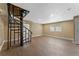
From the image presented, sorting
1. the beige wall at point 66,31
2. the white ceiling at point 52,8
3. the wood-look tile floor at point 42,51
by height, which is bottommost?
the wood-look tile floor at point 42,51

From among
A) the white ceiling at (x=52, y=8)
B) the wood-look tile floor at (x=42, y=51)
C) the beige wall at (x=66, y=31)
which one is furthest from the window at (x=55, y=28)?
the wood-look tile floor at (x=42, y=51)

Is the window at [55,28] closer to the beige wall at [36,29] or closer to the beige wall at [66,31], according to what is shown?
the beige wall at [66,31]

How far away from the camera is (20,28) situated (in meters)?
5.28

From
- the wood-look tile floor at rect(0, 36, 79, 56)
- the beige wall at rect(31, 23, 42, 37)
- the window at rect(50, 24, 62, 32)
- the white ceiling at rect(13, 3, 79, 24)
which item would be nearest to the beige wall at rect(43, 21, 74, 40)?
the window at rect(50, 24, 62, 32)

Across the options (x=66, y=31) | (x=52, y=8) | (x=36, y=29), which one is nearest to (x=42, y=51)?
(x=52, y=8)

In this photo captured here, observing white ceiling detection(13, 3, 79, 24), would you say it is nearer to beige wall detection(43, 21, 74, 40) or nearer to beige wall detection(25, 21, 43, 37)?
beige wall detection(43, 21, 74, 40)

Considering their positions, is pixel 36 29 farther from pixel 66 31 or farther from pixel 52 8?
pixel 52 8

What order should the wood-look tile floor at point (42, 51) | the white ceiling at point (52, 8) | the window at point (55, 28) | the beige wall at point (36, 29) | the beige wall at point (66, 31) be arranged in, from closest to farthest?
1. the wood-look tile floor at point (42, 51)
2. the white ceiling at point (52, 8)
3. the beige wall at point (66, 31)
4. the window at point (55, 28)
5. the beige wall at point (36, 29)

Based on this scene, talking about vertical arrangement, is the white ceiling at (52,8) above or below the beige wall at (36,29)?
above

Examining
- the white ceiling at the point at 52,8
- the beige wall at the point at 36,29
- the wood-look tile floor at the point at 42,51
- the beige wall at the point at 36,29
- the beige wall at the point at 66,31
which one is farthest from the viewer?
the beige wall at the point at 36,29

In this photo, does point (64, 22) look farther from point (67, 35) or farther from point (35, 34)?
point (35, 34)

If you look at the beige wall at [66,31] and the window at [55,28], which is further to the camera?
the window at [55,28]

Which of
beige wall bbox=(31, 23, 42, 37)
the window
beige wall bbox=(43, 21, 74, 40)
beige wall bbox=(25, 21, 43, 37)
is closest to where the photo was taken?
beige wall bbox=(43, 21, 74, 40)

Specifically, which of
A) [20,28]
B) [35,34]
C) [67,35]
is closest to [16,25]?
[20,28]
